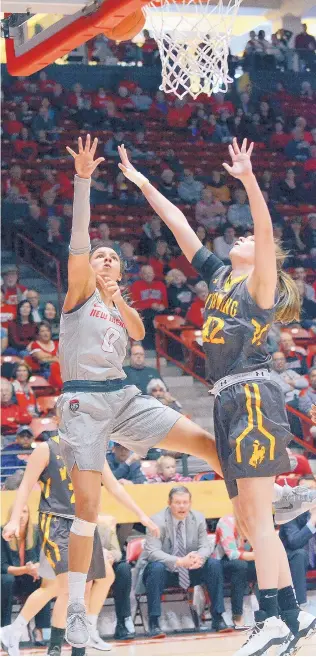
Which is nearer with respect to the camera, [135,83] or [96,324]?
[96,324]

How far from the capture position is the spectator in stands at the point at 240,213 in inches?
622

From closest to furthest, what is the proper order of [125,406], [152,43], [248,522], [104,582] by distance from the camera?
[248,522]
[125,406]
[104,582]
[152,43]

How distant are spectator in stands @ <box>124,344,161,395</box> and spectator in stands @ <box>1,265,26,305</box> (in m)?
1.88

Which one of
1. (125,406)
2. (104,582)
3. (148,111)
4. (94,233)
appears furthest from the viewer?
(148,111)

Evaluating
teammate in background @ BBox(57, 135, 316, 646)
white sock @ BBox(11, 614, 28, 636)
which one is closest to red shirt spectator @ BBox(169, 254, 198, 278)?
white sock @ BBox(11, 614, 28, 636)

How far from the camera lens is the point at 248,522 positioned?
534 cm

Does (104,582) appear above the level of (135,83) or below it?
below

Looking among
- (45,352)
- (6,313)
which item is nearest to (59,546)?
(45,352)

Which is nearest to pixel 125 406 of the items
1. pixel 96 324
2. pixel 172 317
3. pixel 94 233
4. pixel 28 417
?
pixel 96 324

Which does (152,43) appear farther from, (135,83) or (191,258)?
(191,258)

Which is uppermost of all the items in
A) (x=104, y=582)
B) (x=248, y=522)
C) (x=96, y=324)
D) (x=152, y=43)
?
Answer: (x=152, y=43)

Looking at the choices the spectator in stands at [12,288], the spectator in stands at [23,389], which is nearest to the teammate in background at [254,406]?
the spectator in stands at [23,389]

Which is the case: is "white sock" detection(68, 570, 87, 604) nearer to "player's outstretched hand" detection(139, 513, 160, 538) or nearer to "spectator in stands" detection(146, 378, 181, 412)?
"player's outstretched hand" detection(139, 513, 160, 538)

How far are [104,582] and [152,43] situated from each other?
39.4 ft
